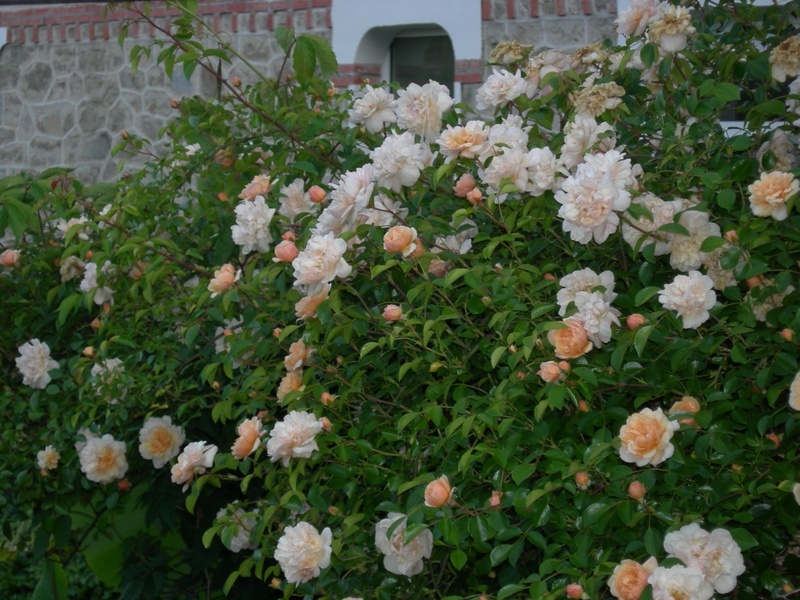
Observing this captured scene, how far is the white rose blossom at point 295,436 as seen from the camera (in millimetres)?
1890

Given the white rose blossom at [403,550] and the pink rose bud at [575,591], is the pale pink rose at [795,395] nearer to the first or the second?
the pink rose bud at [575,591]

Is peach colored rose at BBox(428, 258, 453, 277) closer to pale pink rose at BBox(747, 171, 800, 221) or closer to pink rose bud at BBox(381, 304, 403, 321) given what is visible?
pink rose bud at BBox(381, 304, 403, 321)

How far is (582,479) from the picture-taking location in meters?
1.65

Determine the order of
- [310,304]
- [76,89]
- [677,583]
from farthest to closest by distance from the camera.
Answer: [76,89], [310,304], [677,583]

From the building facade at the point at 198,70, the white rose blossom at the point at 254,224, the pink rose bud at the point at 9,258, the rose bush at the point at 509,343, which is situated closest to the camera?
the rose bush at the point at 509,343

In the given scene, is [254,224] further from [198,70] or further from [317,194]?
[198,70]

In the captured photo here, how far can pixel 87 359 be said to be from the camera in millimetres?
2674

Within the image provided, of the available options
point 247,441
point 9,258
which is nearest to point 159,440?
point 247,441

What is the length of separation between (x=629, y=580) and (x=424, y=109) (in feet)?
3.61

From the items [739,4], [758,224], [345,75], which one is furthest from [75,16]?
[758,224]

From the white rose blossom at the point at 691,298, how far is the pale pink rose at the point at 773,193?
199 millimetres

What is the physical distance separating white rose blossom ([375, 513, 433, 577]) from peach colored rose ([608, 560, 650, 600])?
0.37m

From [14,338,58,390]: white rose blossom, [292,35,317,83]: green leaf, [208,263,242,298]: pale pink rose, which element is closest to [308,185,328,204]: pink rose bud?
[208,263,242,298]: pale pink rose

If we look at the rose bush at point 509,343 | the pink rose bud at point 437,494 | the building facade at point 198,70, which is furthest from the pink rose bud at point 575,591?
the building facade at point 198,70
